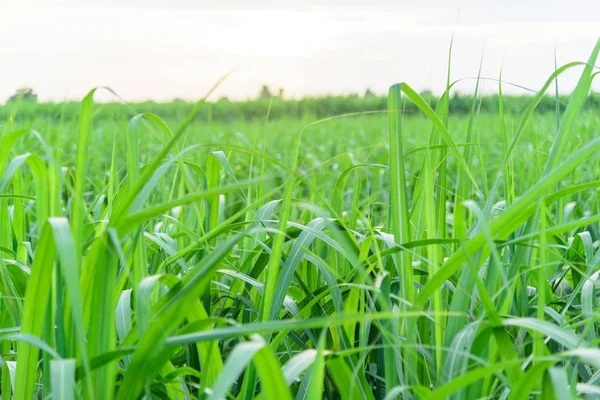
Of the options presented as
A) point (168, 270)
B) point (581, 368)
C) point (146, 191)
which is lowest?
point (581, 368)

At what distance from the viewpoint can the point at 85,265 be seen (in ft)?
2.34

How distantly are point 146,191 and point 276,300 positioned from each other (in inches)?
10.8

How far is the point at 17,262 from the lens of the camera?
996 millimetres

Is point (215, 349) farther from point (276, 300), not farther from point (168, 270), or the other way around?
point (168, 270)

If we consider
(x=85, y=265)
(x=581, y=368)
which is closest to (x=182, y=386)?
(x=85, y=265)

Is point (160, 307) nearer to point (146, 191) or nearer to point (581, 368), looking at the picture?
point (146, 191)

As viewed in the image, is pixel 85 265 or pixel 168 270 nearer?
pixel 85 265

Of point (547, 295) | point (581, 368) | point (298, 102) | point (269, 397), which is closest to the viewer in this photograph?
point (269, 397)

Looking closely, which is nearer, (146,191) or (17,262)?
(146,191)

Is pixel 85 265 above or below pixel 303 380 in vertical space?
above

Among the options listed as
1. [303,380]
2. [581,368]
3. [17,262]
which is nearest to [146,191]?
[303,380]

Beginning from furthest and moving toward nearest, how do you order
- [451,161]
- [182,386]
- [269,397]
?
[451,161] < [182,386] < [269,397]

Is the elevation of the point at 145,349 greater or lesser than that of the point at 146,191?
lesser

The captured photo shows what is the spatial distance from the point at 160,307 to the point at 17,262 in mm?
453
